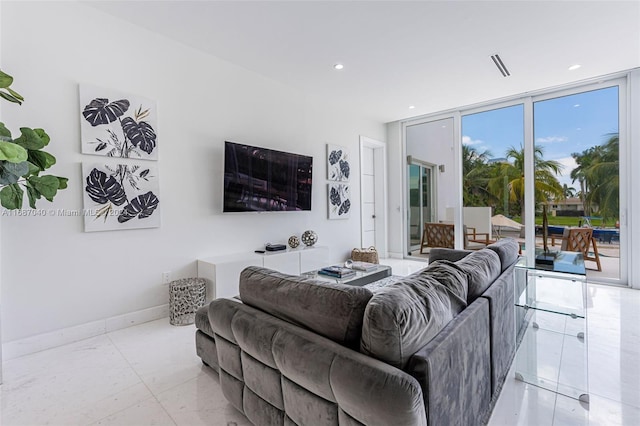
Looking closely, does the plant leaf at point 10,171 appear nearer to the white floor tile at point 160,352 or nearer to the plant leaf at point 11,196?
the plant leaf at point 11,196

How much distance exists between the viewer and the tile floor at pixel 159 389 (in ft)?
5.19

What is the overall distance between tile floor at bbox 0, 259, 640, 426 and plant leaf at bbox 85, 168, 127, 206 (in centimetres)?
120

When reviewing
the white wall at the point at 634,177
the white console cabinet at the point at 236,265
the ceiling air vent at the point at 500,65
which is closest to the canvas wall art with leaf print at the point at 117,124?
the white console cabinet at the point at 236,265

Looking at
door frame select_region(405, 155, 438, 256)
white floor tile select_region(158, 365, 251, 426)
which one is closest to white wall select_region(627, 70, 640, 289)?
door frame select_region(405, 155, 438, 256)

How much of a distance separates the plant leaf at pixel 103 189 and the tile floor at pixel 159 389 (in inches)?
47.3

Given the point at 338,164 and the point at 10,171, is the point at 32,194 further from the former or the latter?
the point at 338,164

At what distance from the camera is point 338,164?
498 centimetres

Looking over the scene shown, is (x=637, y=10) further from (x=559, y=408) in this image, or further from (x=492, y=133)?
(x=559, y=408)

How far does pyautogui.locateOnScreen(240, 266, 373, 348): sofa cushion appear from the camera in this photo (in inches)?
45.6

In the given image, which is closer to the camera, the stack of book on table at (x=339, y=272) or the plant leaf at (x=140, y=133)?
the plant leaf at (x=140, y=133)

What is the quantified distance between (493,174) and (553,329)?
3261mm

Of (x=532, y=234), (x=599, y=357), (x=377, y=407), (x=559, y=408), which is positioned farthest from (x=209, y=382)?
(x=532, y=234)

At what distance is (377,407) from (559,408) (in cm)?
147

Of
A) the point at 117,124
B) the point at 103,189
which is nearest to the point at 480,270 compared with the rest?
the point at 103,189
